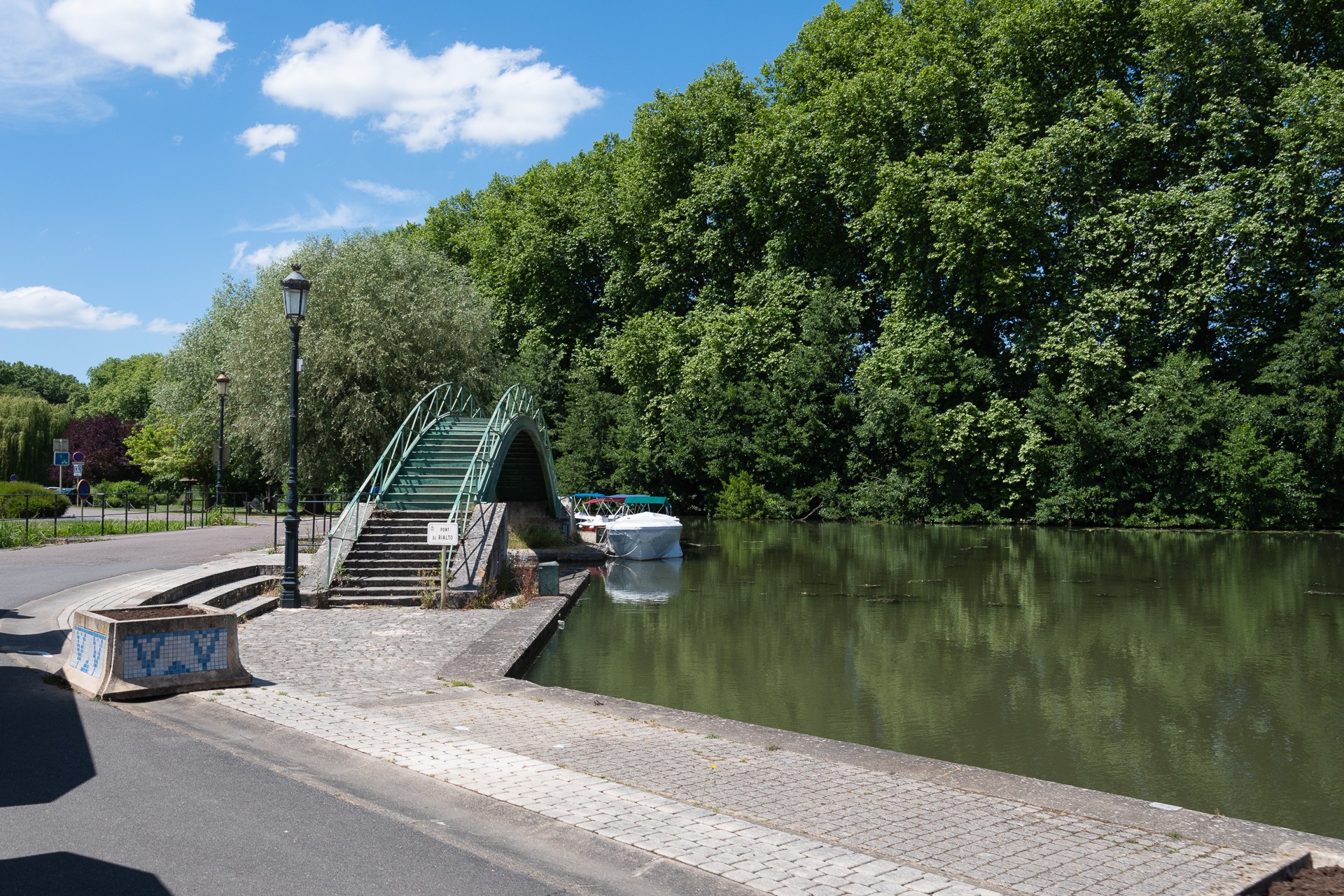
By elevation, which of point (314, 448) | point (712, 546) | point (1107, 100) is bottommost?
point (712, 546)

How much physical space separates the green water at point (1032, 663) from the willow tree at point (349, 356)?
10.5 m

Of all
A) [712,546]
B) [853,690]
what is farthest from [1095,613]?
[712,546]

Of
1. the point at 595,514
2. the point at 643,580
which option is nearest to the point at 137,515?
the point at 595,514

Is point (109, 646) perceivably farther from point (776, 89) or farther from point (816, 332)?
point (776, 89)

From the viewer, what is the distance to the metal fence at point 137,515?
91.7 ft

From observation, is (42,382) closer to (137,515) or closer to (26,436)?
(26,436)

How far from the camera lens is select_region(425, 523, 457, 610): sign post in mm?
17156

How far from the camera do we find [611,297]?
180ft

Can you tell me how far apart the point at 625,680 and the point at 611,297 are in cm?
4367

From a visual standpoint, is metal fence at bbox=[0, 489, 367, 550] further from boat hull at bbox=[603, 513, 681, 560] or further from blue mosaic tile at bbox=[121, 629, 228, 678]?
blue mosaic tile at bbox=[121, 629, 228, 678]

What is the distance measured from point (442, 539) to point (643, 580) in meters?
8.33

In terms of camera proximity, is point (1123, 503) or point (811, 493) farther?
point (811, 493)

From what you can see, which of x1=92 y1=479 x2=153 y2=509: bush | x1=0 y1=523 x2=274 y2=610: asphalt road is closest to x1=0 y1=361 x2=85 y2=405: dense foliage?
x1=92 y1=479 x2=153 y2=509: bush

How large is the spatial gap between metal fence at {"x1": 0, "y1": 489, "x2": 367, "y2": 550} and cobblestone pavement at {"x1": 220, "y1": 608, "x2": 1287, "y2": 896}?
40.2 ft
